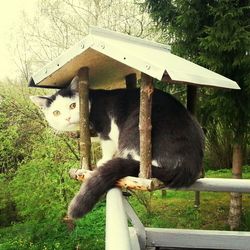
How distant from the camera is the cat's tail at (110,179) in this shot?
1656 mm

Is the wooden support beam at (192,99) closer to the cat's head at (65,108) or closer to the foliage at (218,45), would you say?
the cat's head at (65,108)

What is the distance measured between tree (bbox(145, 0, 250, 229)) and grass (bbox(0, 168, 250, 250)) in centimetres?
76

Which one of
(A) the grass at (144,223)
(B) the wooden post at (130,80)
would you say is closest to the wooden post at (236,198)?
(A) the grass at (144,223)

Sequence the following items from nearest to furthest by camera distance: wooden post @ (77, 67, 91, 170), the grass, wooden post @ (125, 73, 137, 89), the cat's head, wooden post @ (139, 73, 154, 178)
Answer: wooden post @ (139, 73, 154, 178), wooden post @ (77, 67, 91, 170), the cat's head, wooden post @ (125, 73, 137, 89), the grass

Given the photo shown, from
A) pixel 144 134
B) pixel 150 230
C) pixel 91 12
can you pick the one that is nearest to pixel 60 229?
pixel 150 230

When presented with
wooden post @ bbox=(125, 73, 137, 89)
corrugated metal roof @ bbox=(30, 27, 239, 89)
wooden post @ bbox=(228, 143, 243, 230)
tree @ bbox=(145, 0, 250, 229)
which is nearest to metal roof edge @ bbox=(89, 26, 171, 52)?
corrugated metal roof @ bbox=(30, 27, 239, 89)

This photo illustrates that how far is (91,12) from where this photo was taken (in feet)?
36.2

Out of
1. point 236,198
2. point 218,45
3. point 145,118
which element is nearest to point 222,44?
point 218,45

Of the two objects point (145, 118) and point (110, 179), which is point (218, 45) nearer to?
point (145, 118)

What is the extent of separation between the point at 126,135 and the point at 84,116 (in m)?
0.27

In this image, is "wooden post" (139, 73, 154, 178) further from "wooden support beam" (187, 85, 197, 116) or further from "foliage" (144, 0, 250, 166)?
"foliage" (144, 0, 250, 166)

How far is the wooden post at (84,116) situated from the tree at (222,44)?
11.5 ft

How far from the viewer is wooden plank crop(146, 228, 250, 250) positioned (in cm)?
250

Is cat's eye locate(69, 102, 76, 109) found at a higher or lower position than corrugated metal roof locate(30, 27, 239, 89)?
lower
